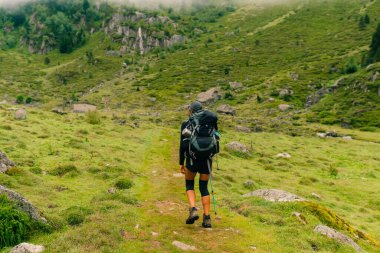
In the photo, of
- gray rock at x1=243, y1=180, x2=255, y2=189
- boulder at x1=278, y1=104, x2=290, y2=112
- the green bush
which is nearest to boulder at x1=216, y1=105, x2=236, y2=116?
boulder at x1=278, y1=104, x2=290, y2=112

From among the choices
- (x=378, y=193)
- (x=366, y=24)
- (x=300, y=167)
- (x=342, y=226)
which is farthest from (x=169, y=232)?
(x=366, y=24)

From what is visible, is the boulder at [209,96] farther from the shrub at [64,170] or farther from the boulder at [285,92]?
the shrub at [64,170]

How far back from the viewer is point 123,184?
18031mm

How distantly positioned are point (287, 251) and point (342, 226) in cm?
468

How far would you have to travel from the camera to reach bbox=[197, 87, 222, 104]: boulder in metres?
108

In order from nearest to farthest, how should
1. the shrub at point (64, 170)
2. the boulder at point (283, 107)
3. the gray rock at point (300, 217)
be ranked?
the gray rock at point (300, 217)
the shrub at point (64, 170)
the boulder at point (283, 107)

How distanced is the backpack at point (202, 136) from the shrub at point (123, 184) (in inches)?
311

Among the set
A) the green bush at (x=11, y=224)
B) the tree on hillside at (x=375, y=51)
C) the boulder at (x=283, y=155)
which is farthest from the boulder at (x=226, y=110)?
the green bush at (x=11, y=224)

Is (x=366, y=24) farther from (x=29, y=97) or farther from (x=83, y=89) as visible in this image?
(x=29, y=97)

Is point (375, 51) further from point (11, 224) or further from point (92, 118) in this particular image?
point (11, 224)

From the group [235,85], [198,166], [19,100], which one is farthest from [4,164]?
[19,100]

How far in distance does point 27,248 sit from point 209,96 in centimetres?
10258

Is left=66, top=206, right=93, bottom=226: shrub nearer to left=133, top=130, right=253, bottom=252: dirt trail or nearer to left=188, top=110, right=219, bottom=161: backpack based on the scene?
left=133, top=130, right=253, bottom=252: dirt trail

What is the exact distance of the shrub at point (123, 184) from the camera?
17.9 metres
